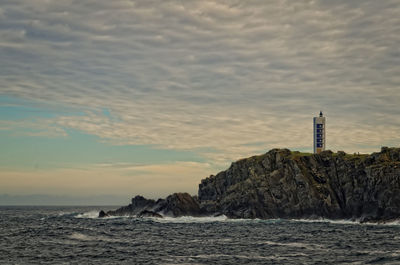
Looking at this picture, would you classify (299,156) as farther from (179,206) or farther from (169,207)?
(169,207)

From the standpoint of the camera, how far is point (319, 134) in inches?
6860

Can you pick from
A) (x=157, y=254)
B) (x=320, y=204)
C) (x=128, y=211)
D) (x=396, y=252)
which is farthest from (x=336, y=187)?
(x=157, y=254)

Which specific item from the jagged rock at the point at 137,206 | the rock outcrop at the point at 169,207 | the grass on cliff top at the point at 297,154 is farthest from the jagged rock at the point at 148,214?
the grass on cliff top at the point at 297,154

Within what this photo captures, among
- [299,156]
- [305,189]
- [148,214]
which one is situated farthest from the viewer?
[148,214]

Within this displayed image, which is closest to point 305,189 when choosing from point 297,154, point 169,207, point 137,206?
point 297,154

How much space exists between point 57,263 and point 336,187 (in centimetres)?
9985

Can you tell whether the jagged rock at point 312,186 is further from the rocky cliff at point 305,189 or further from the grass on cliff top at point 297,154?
the grass on cliff top at point 297,154

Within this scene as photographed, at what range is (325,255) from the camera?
180ft

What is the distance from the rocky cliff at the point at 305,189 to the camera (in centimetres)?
12156

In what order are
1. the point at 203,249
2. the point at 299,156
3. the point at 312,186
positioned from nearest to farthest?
the point at 203,249
the point at 312,186
the point at 299,156

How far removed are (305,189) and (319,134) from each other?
47566 millimetres

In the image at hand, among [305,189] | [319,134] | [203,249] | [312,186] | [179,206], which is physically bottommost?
[203,249]

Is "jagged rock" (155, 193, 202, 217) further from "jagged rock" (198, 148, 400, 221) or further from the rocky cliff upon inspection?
"jagged rock" (198, 148, 400, 221)

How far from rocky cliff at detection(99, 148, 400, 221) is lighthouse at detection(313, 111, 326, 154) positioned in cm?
2387
